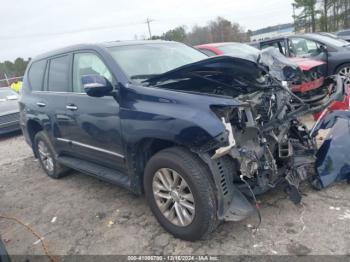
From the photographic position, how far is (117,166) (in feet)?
12.8

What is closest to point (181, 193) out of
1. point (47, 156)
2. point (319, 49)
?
point (47, 156)

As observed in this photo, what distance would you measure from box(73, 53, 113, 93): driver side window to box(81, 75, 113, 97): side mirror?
0.18 meters

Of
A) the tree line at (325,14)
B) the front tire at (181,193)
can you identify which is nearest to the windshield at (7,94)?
the front tire at (181,193)

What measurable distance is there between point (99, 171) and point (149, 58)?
148 cm

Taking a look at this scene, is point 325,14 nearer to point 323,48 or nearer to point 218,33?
point 218,33

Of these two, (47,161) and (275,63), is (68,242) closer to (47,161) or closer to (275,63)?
(47,161)

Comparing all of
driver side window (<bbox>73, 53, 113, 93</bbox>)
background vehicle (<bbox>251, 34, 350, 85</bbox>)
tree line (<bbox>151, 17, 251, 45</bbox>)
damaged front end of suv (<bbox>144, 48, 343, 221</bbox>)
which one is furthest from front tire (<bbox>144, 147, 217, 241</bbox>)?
tree line (<bbox>151, 17, 251, 45</bbox>)

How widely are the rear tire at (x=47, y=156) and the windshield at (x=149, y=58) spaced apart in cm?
210

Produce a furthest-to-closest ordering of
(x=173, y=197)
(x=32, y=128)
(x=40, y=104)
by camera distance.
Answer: (x=32, y=128) < (x=40, y=104) < (x=173, y=197)

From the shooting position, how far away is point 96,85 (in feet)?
11.5

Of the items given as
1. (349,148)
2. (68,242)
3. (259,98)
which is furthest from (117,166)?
(349,148)

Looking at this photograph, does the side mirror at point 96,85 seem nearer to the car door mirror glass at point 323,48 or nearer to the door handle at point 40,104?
the door handle at point 40,104

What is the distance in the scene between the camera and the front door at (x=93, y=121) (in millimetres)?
3730

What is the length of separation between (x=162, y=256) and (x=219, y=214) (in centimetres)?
66
